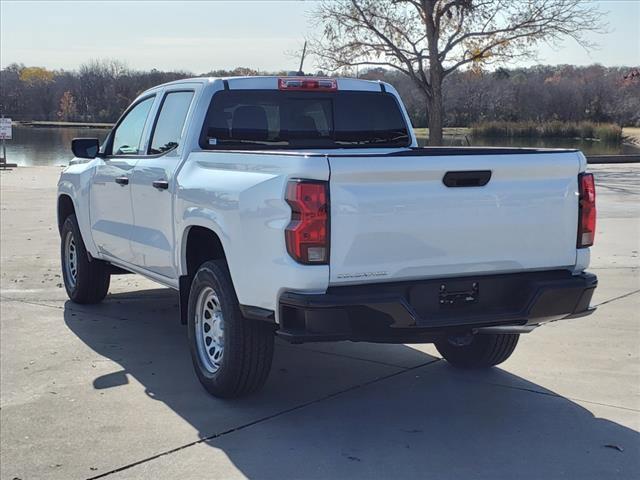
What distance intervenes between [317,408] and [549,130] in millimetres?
44678

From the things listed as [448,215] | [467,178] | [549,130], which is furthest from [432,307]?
[549,130]

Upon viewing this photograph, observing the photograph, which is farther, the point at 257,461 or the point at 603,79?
→ the point at 603,79

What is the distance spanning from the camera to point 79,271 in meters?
Result: 8.00

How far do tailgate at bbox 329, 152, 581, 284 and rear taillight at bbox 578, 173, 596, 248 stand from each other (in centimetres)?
6

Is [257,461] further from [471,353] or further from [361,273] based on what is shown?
[471,353]

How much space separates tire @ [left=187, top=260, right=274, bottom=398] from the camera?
5.00 m

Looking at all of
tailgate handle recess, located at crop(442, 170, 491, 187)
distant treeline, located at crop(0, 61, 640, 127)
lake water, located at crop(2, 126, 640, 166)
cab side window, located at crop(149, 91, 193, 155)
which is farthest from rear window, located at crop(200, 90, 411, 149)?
distant treeline, located at crop(0, 61, 640, 127)

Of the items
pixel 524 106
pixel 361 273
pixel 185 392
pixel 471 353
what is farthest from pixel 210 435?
pixel 524 106

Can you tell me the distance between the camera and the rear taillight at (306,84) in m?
6.37

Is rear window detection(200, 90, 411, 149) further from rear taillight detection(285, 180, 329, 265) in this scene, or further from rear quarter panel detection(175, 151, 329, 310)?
rear taillight detection(285, 180, 329, 265)

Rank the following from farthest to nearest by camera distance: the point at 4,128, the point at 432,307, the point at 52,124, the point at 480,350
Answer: the point at 52,124, the point at 4,128, the point at 480,350, the point at 432,307

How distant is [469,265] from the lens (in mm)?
4695

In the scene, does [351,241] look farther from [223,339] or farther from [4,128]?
[4,128]

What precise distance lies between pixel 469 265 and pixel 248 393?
1601 mm
